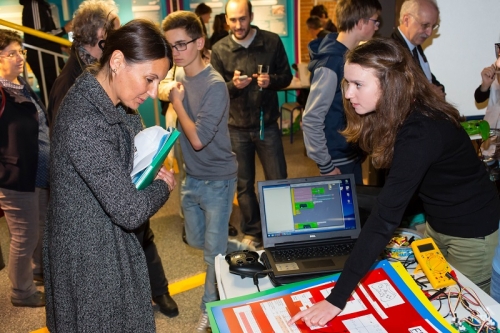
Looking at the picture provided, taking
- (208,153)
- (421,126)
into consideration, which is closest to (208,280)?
(208,153)

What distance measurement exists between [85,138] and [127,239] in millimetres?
378

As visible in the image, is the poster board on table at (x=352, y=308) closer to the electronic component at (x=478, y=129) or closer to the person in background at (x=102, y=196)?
the person in background at (x=102, y=196)

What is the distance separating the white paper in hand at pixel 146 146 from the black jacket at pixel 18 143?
4.04 feet

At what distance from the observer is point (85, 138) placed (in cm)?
140

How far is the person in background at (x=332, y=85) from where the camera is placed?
97.1 inches

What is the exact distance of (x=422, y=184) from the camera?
1.66 metres

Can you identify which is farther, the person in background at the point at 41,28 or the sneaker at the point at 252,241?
the person in background at the point at 41,28

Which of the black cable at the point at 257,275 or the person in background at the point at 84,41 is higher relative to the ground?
the person in background at the point at 84,41

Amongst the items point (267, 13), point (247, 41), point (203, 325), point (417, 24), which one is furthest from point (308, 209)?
point (267, 13)

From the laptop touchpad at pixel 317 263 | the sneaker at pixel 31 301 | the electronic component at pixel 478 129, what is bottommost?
the sneaker at pixel 31 301

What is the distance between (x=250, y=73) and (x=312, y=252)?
1.94 meters

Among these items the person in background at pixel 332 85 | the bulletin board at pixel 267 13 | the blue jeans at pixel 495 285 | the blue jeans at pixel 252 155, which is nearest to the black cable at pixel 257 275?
the blue jeans at pixel 495 285

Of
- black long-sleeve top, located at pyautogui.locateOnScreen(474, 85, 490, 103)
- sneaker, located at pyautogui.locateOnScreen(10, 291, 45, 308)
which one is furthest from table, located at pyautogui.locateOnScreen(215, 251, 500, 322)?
black long-sleeve top, located at pyautogui.locateOnScreen(474, 85, 490, 103)

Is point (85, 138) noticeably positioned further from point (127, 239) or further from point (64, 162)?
point (127, 239)
